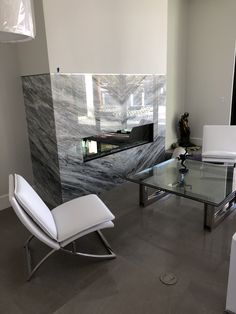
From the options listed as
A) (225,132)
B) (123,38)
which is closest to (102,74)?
(123,38)

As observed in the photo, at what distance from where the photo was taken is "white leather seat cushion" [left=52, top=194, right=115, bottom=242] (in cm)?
200

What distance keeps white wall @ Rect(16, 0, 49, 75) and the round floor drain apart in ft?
7.44

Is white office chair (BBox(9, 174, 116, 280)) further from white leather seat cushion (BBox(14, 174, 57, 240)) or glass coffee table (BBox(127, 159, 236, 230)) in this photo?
glass coffee table (BBox(127, 159, 236, 230))

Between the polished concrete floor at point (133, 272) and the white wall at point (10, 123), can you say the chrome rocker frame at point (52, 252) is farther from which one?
the white wall at point (10, 123)

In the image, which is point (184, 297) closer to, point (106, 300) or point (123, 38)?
point (106, 300)

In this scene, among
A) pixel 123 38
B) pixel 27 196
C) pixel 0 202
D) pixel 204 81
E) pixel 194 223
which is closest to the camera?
pixel 27 196

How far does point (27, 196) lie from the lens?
6.28 feet

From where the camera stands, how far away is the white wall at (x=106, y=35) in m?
2.66

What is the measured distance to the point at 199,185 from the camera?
2742 mm

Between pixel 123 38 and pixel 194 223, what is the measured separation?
2.49 m

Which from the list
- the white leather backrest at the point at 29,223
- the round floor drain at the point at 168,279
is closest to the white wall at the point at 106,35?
the white leather backrest at the point at 29,223

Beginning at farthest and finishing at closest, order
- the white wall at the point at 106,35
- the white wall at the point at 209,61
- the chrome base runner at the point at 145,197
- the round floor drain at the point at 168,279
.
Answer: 1. the white wall at the point at 209,61
2. the chrome base runner at the point at 145,197
3. the white wall at the point at 106,35
4. the round floor drain at the point at 168,279

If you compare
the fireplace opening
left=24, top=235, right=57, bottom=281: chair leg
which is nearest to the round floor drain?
left=24, top=235, right=57, bottom=281: chair leg

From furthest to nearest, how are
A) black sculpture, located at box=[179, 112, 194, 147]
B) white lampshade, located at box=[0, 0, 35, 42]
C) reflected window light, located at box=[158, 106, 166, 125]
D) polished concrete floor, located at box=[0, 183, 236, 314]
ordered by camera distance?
1. black sculpture, located at box=[179, 112, 194, 147]
2. reflected window light, located at box=[158, 106, 166, 125]
3. polished concrete floor, located at box=[0, 183, 236, 314]
4. white lampshade, located at box=[0, 0, 35, 42]
